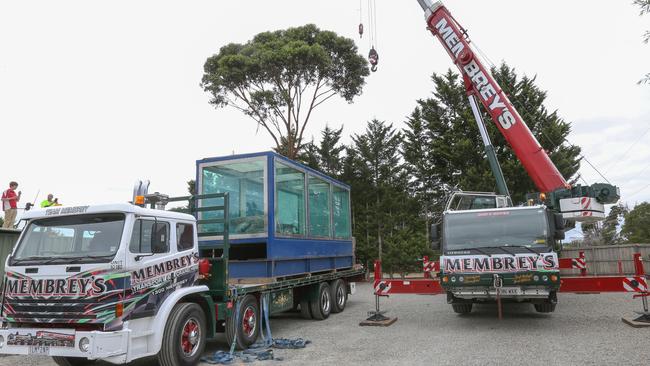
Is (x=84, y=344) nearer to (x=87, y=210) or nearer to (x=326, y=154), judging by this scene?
(x=87, y=210)

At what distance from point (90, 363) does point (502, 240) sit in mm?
7343

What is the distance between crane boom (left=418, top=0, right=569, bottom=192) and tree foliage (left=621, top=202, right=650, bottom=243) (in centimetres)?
3104

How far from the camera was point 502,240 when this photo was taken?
346 inches

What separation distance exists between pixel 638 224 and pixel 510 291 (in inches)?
1568

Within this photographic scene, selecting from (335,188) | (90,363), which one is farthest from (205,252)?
(335,188)

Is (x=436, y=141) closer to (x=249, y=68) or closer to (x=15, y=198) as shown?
(x=249, y=68)

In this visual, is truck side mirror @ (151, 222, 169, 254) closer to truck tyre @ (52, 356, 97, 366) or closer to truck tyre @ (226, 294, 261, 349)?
truck tyre @ (226, 294, 261, 349)

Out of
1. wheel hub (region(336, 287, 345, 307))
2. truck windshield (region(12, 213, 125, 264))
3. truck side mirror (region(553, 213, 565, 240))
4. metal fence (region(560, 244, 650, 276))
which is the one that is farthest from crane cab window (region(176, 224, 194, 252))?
metal fence (region(560, 244, 650, 276))

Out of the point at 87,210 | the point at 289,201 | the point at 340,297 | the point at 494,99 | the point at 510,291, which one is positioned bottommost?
the point at 340,297

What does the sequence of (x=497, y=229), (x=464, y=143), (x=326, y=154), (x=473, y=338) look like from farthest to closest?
(x=326, y=154) → (x=464, y=143) → (x=497, y=229) → (x=473, y=338)

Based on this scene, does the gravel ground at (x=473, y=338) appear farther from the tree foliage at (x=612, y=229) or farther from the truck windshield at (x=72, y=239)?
the tree foliage at (x=612, y=229)

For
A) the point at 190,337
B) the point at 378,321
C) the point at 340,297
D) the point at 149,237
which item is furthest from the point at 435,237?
the point at 149,237

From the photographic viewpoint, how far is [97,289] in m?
5.16

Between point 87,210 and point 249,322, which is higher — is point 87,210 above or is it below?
above
